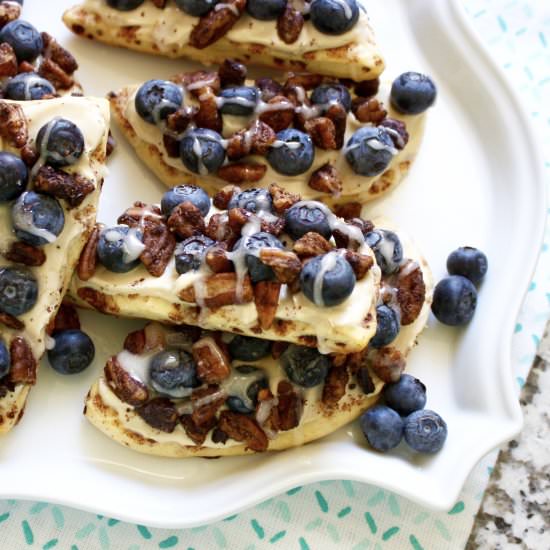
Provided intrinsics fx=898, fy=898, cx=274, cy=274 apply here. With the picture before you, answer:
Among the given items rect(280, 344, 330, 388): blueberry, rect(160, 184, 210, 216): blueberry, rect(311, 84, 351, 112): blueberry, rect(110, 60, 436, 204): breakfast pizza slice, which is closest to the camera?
rect(280, 344, 330, 388): blueberry

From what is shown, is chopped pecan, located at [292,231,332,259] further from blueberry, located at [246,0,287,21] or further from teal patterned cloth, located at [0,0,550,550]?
blueberry, located at [246,0,287,21]

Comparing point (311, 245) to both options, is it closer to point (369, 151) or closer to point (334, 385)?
point (334, 385)

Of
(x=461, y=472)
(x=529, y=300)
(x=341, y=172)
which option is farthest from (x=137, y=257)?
(x=529, y=300)

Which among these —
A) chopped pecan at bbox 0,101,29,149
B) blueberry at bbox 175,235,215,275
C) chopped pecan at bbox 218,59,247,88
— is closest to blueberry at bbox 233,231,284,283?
blueberry at bbox 175,235,215,275

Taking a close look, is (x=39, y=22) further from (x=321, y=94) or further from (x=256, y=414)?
(x=256, y=414)

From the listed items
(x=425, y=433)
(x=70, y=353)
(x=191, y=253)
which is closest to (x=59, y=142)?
(x=191, y=253)

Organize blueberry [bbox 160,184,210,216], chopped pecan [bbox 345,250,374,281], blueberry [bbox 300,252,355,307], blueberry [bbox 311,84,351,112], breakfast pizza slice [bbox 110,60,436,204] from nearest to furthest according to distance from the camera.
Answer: blueberry [bbox 300,252,355,307] < chopped pecan [bbox 345,250,374,281] < blueberry [bbox 160,184,210,216] < breakfast pizza slice [bbox 110,60,436,204] < blueberry [bbox 311,84,351,112]

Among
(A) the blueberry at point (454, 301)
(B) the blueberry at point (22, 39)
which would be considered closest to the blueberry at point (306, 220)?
(A) the blueberry at point (454, 301)
